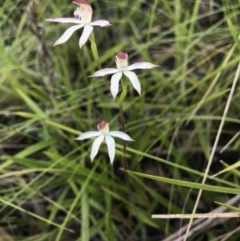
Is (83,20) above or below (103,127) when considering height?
above

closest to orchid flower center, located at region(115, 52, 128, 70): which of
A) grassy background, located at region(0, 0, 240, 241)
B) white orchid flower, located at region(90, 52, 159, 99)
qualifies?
white orchid flower, located at region(90, 52, 159, 99)

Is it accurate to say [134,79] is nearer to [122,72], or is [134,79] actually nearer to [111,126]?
[122,72]

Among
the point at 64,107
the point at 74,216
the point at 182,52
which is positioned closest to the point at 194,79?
the point at 182,52

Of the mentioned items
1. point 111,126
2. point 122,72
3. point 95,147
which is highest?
point 122,72

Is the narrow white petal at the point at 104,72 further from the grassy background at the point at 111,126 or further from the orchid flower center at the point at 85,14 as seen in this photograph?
the grassy background at the point at 111,126

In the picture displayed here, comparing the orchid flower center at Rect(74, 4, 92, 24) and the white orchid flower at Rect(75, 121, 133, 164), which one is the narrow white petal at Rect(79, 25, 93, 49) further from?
the white orchid flower at Rect(75, 121, 133, 164)

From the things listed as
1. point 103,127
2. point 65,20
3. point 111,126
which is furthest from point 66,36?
point 111,126
